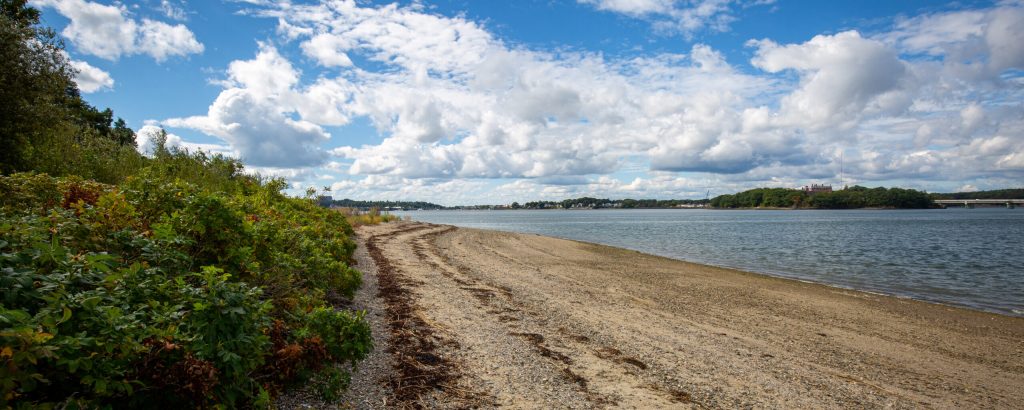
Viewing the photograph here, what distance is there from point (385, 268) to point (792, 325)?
38.5ft

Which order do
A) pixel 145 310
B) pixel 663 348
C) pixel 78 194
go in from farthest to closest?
1. pixel 663 348
2. pixel 78 194
3. pixel 145 310

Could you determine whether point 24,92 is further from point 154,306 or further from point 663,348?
point 663,348

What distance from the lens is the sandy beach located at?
6.79m

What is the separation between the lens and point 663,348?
29.9 feet

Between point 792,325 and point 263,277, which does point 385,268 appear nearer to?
point 263,277

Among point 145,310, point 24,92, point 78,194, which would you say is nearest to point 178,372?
point 145,310

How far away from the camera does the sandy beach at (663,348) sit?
6785mm

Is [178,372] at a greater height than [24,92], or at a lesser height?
lesser

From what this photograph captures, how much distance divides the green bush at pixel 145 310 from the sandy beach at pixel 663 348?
3.85 feet

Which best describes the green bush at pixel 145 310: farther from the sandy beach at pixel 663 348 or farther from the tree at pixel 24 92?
the tree at pixel 24 92

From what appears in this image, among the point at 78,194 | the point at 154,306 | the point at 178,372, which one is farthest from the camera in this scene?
the point at 78,194

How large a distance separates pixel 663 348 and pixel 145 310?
7720 millimetres

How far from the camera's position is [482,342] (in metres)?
8.59

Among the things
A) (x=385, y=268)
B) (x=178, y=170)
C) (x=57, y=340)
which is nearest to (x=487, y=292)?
(x=385, y=268)
